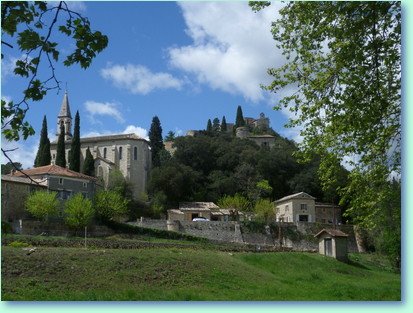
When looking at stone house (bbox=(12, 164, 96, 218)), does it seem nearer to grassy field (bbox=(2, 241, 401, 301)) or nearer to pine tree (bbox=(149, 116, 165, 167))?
pine tree (bbox=(149, 116, 165, 167))

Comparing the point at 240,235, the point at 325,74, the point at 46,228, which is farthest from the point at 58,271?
the point at 240,235

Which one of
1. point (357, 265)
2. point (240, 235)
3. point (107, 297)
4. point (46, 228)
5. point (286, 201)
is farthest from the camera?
point (286, 201)

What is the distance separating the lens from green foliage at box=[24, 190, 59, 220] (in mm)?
26666

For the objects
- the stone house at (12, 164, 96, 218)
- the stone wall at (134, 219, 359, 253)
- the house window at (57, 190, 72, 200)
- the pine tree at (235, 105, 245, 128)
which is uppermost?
the pine tree at (235, 105, 245, 128)

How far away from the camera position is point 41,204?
1057 inches

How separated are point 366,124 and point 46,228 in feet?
68.6

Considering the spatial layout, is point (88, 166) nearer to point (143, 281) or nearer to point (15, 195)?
point (15, 195)

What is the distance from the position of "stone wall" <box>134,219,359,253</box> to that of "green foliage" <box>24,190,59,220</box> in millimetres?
6354

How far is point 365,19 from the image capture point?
25.1 feet

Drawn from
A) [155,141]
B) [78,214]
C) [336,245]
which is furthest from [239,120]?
[336,245]

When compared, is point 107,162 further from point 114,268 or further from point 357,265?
point 114,268

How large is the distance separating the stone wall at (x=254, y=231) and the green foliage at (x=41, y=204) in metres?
6.35

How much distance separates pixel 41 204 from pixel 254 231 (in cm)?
1410

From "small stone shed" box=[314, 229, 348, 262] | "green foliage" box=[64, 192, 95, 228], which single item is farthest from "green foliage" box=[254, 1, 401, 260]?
"green foliage" box=[64, 192, 95, 228]
